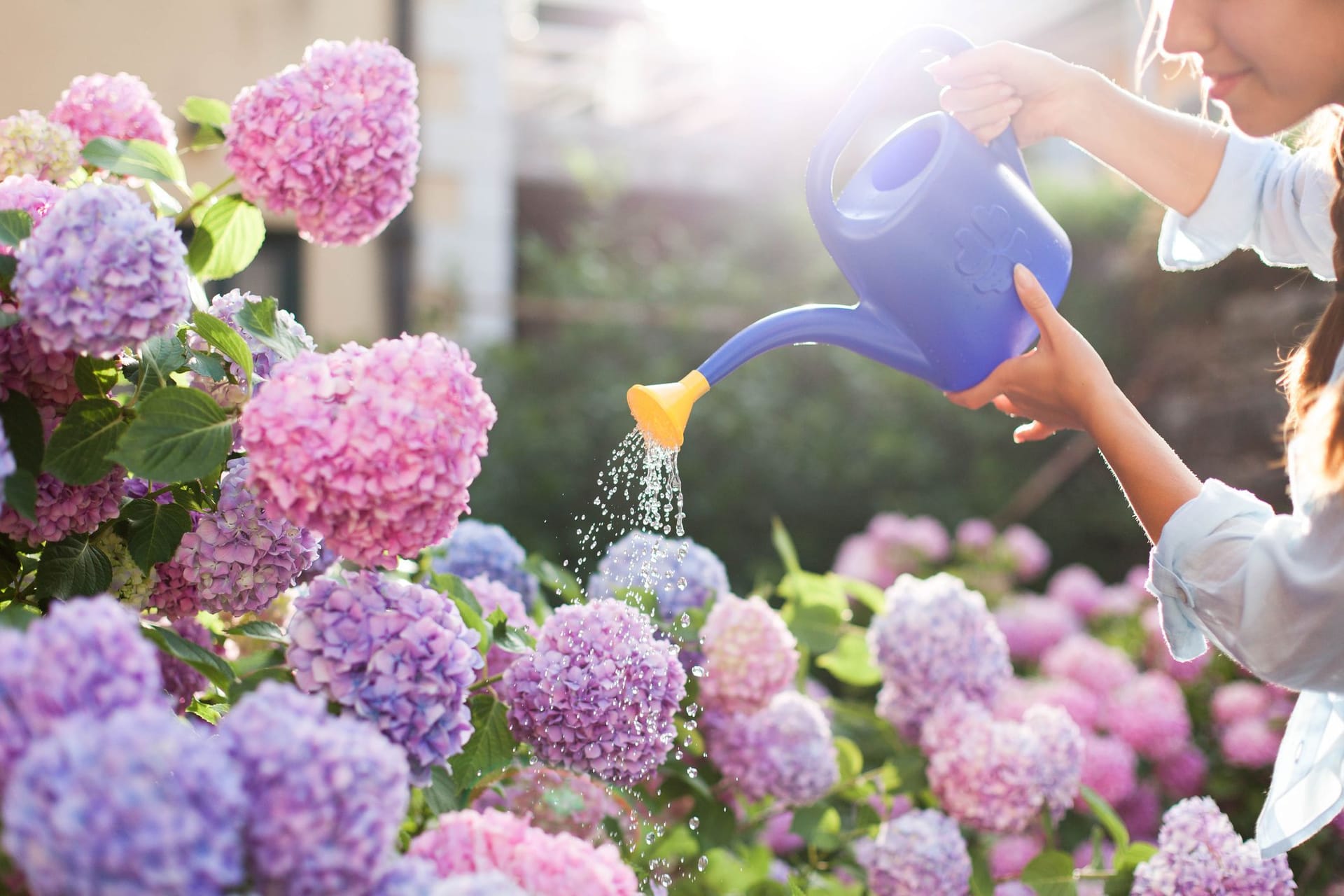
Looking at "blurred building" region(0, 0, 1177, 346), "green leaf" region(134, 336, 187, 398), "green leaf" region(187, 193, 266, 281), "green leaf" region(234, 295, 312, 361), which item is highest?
"green leaf" region(187, 193, 266, 281)

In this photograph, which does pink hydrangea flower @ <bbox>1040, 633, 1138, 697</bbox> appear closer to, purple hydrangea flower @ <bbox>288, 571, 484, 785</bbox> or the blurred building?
purple hydrangea flower @ <bbox>288, 571, 484, 785</bbox>

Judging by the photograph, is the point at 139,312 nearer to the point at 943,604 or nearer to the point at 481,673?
the point at 481,673

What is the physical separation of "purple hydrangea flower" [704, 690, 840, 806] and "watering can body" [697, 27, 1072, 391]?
1.37 ft

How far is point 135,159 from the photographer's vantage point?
0.79 meters

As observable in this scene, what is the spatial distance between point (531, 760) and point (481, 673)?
9 centimetres

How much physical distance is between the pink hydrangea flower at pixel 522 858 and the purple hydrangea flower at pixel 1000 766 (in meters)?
0.68

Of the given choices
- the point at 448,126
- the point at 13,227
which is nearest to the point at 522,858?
the point at 13,227

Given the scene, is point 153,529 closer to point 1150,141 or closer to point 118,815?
point 118,815

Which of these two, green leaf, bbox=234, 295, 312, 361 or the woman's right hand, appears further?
the woman's right hand

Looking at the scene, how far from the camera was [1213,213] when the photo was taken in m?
1.12

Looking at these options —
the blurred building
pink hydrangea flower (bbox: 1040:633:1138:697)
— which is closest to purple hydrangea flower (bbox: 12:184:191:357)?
pink hydrangea flower (bbox: 1040:633:1138:697)

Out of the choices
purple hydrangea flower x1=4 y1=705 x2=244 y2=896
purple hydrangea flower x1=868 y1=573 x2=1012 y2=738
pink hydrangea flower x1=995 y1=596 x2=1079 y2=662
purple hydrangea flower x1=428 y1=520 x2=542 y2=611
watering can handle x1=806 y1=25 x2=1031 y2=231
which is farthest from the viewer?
pink hydrangea flower x1=995 y1=596 x2=1079 y2=662

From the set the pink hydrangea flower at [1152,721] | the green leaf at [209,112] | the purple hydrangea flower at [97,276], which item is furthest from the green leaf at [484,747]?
the pink hydrangea flower at [1152,721]

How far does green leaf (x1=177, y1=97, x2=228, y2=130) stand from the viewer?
2.73 ft
